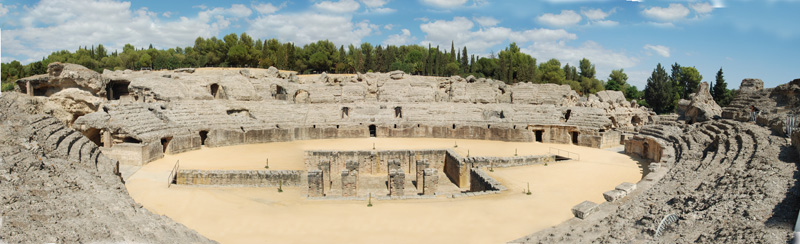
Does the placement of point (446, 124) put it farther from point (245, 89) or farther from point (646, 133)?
point (245, 89)

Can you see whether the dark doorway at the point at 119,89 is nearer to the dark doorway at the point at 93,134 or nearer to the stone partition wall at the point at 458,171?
the dark doorway at the point at 93,134

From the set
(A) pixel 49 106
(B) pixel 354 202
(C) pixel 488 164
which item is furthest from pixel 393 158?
(A) pixel 49 106

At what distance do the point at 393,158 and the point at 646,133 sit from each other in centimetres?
1162

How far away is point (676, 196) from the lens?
8266 millimetres

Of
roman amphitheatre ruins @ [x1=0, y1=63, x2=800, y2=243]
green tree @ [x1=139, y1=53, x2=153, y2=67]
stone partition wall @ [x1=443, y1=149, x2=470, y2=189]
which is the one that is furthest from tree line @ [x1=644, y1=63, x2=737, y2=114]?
green tree @ [x1=139, y1=53, x2=153, y2=67]

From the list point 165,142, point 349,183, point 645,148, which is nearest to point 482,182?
point 349,183

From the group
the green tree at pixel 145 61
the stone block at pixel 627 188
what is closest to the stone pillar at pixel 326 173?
the stone block at pixel 627 188

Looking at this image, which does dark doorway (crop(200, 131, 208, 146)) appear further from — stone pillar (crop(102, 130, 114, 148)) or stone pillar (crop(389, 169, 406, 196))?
stone pillar (crop(389, 169, 406, 196))

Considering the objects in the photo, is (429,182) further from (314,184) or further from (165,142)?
(165,142)

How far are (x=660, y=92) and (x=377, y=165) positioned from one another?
113 ft

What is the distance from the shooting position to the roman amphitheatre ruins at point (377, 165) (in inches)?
267

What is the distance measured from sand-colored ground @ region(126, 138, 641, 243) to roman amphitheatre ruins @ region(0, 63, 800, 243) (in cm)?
7

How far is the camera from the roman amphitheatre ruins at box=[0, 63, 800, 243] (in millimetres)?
6773

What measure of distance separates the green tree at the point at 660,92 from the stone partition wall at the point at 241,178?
125 ft
